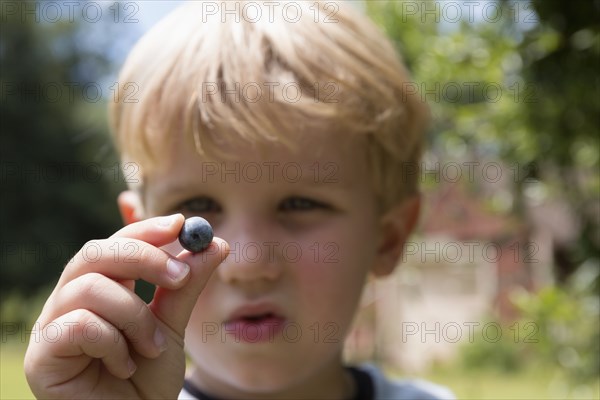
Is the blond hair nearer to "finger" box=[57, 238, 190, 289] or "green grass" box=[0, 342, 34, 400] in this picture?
"finger" box=[57, 238, 190, 289]

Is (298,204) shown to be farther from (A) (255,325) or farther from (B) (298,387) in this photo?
(B) (298,387)

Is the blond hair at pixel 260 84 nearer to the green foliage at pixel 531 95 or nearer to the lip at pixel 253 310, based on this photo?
the lip at pixel 253 310

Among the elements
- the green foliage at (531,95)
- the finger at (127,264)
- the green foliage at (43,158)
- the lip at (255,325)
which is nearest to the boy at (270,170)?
the lip at (255,325)

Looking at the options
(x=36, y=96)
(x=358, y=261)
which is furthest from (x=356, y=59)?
(x=36, y=96)

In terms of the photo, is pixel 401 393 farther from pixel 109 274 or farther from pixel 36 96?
pixel 36 96

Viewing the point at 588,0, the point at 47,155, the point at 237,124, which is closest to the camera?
the point at 237,124

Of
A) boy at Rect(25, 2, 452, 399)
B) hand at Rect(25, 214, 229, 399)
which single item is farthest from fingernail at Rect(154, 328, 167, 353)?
boy at Rect(25, 2, 452, 399)
